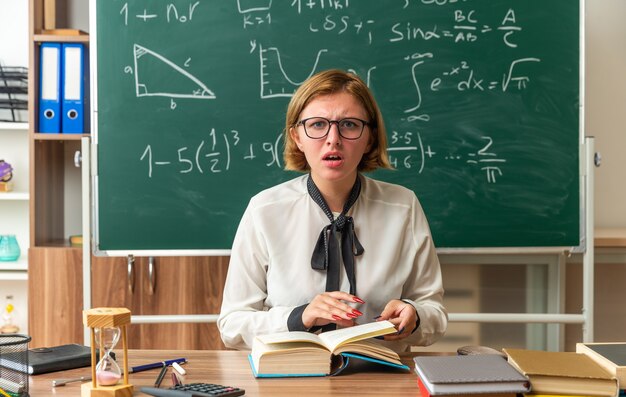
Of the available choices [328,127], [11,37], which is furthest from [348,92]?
[11,37]

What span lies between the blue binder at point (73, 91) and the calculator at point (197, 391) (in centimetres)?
181

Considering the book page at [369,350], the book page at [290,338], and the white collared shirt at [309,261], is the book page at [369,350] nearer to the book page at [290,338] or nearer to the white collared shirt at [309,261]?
the book page at [290,338]

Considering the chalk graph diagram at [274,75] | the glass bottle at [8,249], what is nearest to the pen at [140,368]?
the chalk graph diagram at [274,75]

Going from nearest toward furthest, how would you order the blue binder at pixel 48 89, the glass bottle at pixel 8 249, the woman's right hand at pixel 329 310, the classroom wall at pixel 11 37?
the woman's right hand at pixel 329 310, the blue binder at pixel 48 89, the glass bottle at pixel 8 249, the classroom wall at pixel 11 37

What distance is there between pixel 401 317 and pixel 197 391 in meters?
0.55

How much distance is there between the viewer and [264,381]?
56.6 inches

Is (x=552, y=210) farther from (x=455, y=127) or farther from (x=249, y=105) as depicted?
(x=249, y=105)

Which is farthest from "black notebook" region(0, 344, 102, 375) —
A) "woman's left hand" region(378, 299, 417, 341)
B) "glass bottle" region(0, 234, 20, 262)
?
"glass bottle" region(0, 234, 20, 262)

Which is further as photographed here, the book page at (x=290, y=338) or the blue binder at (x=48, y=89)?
the blue binder at (x=48, y=89)

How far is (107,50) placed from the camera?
9.12ft

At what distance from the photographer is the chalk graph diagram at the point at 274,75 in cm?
277

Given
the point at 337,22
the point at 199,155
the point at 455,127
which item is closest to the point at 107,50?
the point at 199,155

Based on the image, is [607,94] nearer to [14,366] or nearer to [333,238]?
[333,238]

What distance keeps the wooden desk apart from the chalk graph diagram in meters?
1.38
